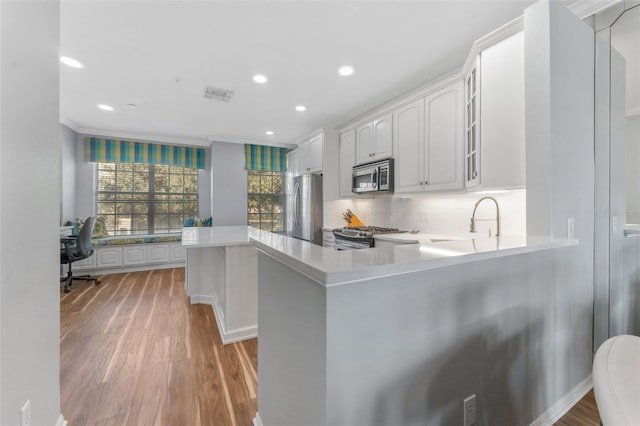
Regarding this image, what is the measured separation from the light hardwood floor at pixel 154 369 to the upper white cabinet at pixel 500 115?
4.69ft

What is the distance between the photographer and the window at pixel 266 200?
5578 mm

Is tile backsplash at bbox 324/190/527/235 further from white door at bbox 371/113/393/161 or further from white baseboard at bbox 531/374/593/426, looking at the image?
white baseboard at bbox 531/374/593/426

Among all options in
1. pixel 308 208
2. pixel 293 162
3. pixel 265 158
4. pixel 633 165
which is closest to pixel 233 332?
pixel 308 208

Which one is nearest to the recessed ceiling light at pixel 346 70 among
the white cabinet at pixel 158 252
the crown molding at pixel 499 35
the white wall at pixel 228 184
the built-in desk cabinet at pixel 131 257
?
the crown molding at pixel 499 35

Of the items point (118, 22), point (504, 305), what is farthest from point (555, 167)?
point (118, 22)

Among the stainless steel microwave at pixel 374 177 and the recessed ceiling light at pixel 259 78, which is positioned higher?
the recessed ceiling light at pixel 259 78

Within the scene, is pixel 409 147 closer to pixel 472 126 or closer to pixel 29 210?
pixel 472 126

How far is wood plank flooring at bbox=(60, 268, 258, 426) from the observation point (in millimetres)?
1507

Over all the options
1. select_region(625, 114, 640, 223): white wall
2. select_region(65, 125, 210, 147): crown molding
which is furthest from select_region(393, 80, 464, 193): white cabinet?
select_region(65, 125, 210, 147): crown molding

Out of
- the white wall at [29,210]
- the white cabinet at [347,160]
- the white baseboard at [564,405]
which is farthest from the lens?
the white cabinet at [347,160]

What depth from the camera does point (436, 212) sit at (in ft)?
10.0

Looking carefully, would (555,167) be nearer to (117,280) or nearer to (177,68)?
(177,68)

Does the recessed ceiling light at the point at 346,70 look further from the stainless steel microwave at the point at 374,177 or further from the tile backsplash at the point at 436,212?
the tile backsplash at the point at 436,212

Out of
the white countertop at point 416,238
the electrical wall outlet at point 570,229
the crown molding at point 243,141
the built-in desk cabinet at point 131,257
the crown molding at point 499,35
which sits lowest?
the built-in desk cabinet at point 131,257
